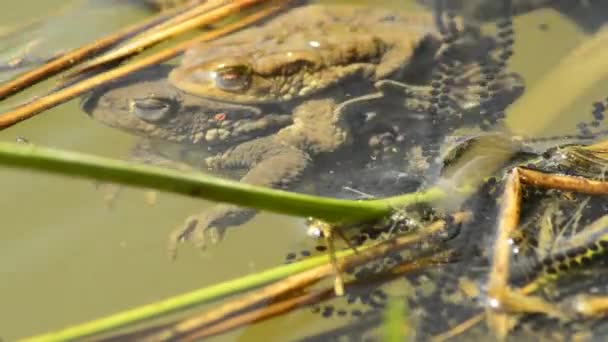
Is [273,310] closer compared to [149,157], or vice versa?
[273,310]

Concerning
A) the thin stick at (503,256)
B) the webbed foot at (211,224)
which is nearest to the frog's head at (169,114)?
the webbed foot at (211,224)

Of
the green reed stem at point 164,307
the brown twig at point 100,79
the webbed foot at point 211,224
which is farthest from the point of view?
the brown twig at point 100,79

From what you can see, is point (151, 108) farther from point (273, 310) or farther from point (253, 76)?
point (273, 310)

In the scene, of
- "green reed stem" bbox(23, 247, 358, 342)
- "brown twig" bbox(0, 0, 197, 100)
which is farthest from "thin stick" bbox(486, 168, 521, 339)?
"brown twig" bbox(0, 0, 197, 100)

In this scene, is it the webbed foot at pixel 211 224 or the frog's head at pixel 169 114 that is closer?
the webbed foot at pixel 211 224

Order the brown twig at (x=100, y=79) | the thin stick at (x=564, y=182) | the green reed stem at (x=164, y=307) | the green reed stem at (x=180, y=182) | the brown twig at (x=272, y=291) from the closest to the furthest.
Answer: the green reed stem at (x=180, y=182)
the green reed stem at (x=164, y=307)
the brown twig at (x=272, y=291)
the thin stick at (x=564, y=182)
the brown twig at (x=100, y=79)

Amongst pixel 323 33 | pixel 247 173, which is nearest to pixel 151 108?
pixel 247 173

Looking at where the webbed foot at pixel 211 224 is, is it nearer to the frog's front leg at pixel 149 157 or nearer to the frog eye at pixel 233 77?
the frog's front leg at pixel 149 157
